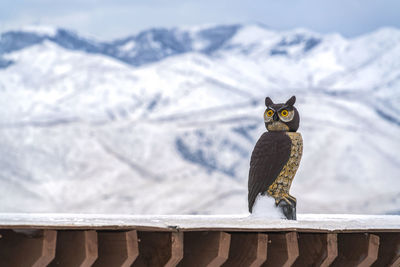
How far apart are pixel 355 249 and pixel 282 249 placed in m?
0.45

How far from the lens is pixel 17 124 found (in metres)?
20.6

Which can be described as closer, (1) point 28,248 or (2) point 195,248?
(1) point 28,248

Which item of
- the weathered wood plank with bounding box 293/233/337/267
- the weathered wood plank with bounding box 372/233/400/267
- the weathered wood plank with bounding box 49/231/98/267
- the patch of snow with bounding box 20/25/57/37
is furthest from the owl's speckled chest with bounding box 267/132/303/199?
the patch of snow with bounding box 20/25/57/37

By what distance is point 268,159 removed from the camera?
450cm

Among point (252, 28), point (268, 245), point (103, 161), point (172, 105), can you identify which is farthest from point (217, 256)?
point (252, 28)

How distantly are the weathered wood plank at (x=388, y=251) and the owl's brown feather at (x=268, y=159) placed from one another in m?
1.08

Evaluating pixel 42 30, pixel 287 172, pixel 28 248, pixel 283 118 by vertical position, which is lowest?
pixel 28 248

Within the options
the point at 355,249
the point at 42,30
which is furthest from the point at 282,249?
the point at 42,30

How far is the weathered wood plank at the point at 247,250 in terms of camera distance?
305 centimetres

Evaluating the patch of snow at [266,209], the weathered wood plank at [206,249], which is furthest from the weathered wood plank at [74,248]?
the patch of snow at [266,209]

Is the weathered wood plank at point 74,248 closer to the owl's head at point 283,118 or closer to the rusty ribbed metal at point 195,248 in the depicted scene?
the rusty ribbed metal at point 195,248

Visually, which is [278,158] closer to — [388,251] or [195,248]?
[388,251]

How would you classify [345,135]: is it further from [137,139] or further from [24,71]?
[24,71]

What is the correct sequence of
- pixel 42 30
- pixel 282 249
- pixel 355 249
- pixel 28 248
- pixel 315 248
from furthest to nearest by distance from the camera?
pixel 42 30, pixel 355 249, pixel 315 248, pixel 282 249, pixel 28 248
